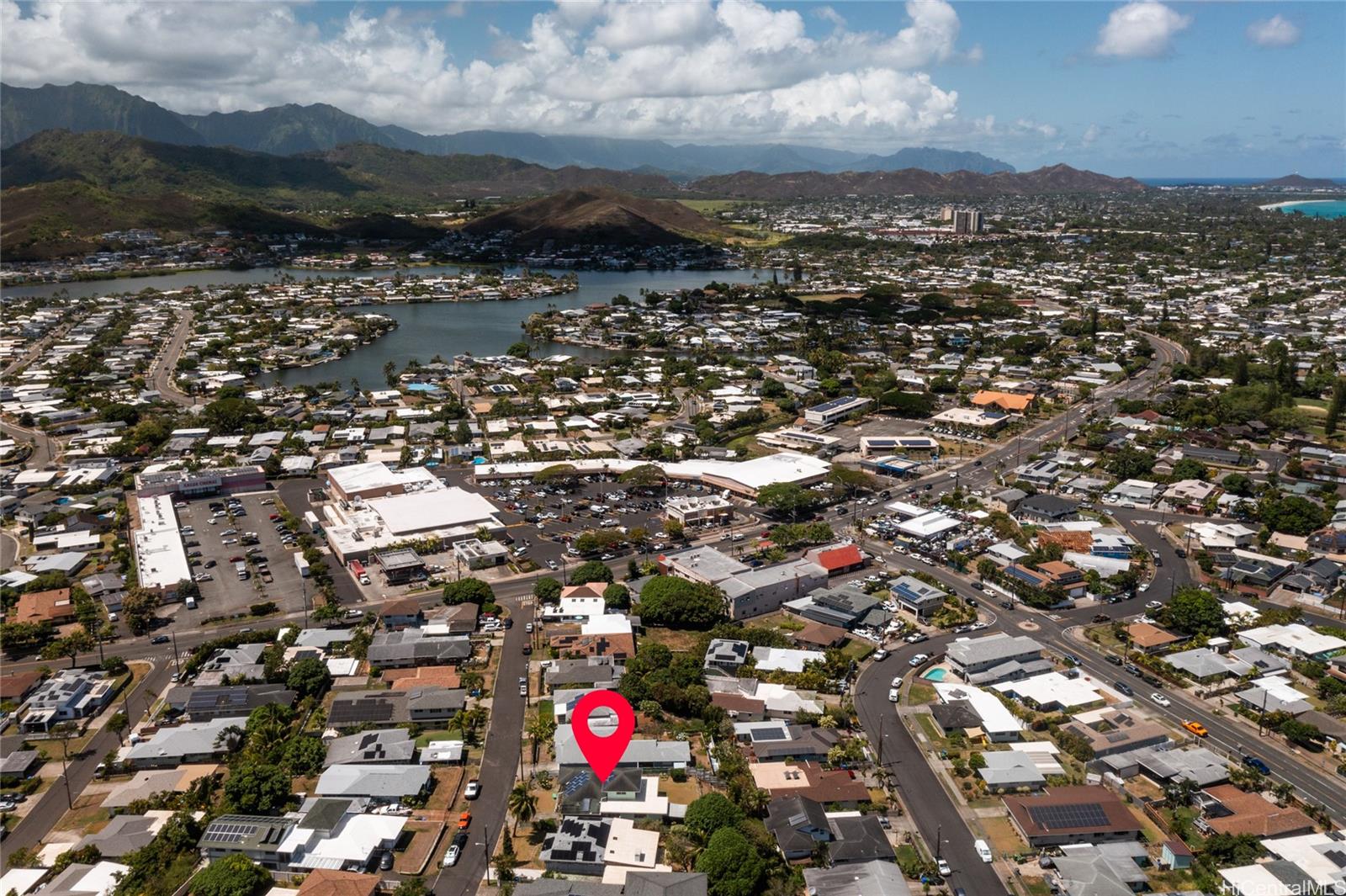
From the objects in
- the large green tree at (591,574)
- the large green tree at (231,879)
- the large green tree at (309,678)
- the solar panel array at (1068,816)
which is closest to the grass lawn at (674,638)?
the large green tree at (591,574)

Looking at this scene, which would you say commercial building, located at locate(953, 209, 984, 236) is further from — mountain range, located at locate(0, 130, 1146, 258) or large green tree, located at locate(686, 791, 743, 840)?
large green tree, located at locate(686, 791, 743, 840)

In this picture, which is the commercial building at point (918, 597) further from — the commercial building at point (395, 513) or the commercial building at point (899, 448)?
the commercial building at point (899, 448)

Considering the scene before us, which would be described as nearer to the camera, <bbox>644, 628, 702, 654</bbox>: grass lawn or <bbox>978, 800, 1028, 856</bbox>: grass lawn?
<bbox>978, 800, 1028, 856</bbox>: grass lawn

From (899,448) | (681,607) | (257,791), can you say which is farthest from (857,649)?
(899,448)

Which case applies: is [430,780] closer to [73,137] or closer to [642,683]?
[642,683]

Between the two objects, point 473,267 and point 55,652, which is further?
point 473,267

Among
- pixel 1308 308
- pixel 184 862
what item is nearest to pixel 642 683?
pixel 184 862

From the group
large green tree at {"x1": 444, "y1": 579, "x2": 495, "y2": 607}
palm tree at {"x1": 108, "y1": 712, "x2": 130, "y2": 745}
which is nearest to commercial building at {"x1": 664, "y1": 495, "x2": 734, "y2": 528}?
large green tree at {"x1": 444, "y1": 579, "x2": 495, "y2": 607}

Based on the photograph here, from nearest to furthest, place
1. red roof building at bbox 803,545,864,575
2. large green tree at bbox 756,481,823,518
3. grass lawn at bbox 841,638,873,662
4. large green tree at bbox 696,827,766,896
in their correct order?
large green tree at bbox 696,827,766,896 < grass lawn at bbox 841,638,873,662 < red roof building at bbox 803,545,864,575 < large green tree at bbox 756,481,823,518
